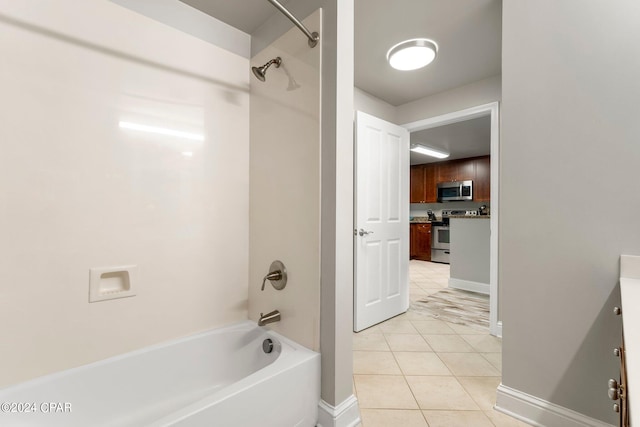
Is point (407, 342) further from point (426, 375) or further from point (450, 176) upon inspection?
point (450, 176)

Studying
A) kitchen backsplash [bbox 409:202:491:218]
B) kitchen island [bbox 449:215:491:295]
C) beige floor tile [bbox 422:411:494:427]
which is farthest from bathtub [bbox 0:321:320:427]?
kitchen backsplash [bbox 409:202:491:218]

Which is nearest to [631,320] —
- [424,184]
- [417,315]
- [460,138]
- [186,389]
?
[186,389]

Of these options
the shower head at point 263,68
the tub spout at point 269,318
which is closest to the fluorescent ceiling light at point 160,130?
the shower head at point 263,68

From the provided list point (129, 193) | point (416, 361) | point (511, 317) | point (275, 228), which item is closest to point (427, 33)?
point (275, 228)

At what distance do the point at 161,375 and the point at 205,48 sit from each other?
188 centimetres

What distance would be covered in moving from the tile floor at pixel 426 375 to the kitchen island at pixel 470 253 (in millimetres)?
1404

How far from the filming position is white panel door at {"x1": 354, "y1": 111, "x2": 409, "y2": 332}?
98.4 inches

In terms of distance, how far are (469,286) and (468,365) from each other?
2.17m

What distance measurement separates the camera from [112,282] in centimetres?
139

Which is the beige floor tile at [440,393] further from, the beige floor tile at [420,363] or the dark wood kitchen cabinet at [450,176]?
the dark wood kitchen cabinet at [450,176]

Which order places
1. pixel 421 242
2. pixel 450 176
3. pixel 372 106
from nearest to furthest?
1. pixel 372 106
2. pixel 450 176
3. pixel 421 242

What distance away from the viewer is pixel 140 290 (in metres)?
1.46

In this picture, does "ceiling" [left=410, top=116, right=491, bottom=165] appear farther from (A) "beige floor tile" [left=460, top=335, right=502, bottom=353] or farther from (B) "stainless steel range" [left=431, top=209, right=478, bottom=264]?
(A) "beige floor tile" [left=460, top=335, right=502, bottom=353]

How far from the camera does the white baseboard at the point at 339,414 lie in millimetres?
1321
